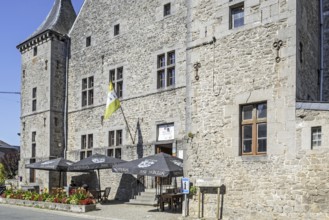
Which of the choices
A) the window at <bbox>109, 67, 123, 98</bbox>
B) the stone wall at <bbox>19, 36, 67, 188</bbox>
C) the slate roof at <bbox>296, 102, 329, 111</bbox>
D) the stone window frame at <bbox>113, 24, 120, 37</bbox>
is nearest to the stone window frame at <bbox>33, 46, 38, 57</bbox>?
the stone wall at <bbox>19, 36, 67, 188</bbox>

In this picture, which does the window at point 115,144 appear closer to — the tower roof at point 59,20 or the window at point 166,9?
the window at point 166,9

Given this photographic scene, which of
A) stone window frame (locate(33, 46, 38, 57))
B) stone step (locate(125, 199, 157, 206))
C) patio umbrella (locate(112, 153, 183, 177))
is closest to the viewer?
patio umbrella (locate(112, 153, 183, 177))

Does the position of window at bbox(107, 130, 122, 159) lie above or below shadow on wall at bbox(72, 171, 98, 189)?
above

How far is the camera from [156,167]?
1338 centimetres

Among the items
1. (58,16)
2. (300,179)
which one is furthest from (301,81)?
(58,16)

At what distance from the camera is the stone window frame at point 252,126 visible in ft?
38.1

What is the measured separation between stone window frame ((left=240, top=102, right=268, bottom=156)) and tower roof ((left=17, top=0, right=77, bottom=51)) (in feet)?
46.0

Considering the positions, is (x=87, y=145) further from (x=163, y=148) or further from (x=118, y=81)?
(x=163, y=148)

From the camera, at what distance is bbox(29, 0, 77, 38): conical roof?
23252 mm

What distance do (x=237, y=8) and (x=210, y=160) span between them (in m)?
4.53

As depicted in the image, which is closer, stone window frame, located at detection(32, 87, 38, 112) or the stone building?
the stone building

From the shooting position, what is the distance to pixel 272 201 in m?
11.0

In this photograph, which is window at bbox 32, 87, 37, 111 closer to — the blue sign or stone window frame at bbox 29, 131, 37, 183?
stone window frame at bbox 29, 131, 37, 183

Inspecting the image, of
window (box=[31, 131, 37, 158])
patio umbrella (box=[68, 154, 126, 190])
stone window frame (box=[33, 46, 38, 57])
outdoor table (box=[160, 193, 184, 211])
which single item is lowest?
outdoor table (box=[160, 193, 184, 211])
